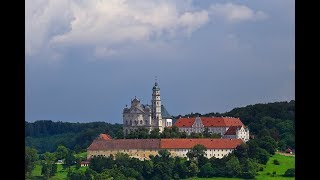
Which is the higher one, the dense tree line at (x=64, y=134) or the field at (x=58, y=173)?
the dense tree line at (x=64, y=134)

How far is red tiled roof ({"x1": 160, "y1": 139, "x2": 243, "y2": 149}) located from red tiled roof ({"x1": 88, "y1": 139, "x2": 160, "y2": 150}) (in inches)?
15.4

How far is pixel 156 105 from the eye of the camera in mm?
40719

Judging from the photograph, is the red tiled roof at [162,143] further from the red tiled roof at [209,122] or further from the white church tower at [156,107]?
the white church tower at [156,107]

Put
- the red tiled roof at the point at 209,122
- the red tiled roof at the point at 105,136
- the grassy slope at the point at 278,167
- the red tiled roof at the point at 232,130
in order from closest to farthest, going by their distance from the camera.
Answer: the grassy slope at the point at 278,167 → the red tiled roof at the point at 105,136 → the red tiled roof at the point at 232,130 → the red tiled roof at the point at 209,122

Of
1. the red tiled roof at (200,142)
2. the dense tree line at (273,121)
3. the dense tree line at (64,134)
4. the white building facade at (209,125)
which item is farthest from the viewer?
the white building facade at (209,125)

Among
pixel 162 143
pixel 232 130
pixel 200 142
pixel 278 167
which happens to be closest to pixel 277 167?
pixel 278 167

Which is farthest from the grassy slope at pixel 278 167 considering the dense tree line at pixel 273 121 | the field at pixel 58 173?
the field at pixel 58 173

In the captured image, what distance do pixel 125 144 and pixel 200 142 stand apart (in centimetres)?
321

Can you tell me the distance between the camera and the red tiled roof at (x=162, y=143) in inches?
1358

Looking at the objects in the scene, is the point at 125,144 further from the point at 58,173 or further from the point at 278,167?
the point at 278,167

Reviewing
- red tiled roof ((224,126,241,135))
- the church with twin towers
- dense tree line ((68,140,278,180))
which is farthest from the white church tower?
dense tree line ((68,140,278,180))

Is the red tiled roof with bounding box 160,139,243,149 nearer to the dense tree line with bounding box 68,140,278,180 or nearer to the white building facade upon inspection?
the dense tree line with bounding box 68,140,278,180
